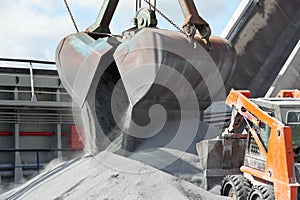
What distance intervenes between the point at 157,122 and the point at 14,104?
3.56m

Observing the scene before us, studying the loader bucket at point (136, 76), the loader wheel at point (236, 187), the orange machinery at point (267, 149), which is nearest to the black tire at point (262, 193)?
the orange machinery at point (267, 149)

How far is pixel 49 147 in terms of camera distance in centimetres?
836

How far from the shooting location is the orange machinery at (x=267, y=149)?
3604mm

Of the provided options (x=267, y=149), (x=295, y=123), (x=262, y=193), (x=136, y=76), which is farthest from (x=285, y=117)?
(x=136, y=76)

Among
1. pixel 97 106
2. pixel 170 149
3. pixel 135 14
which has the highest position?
pixel 135 14

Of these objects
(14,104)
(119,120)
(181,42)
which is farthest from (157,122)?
(14,104)

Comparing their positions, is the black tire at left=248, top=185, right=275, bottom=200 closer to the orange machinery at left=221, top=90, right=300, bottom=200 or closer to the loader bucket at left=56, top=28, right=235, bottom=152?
the orange machinery at left=221, top=90, right=300, bottom=200

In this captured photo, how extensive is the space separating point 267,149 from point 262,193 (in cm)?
36

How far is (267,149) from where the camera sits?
396cm

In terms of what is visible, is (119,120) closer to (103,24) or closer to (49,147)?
(103,24)

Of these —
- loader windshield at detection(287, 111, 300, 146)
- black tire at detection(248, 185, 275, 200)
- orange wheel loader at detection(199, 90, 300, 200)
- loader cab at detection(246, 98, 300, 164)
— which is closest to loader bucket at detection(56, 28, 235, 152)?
orange wheel loader at detection(199, 90, 300, 200)

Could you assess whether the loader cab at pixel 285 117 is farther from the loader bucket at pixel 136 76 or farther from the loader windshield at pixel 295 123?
the loader bucket at pixel 136 76

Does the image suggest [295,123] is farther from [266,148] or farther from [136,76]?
[136,76]

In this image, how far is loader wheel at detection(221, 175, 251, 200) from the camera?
13.6 ft
